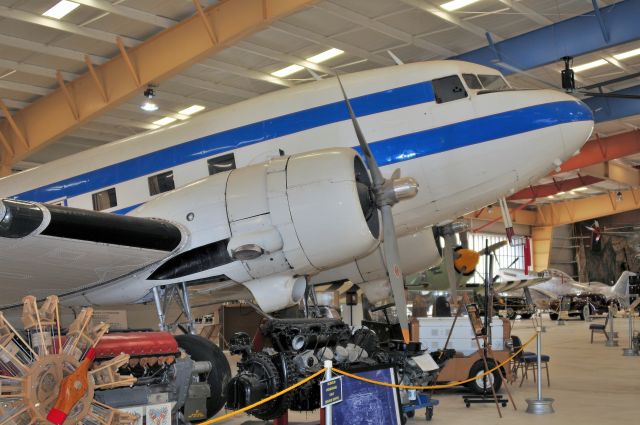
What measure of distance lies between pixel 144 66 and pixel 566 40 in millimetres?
8785

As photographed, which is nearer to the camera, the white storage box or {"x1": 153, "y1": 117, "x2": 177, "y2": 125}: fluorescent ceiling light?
the white storage box

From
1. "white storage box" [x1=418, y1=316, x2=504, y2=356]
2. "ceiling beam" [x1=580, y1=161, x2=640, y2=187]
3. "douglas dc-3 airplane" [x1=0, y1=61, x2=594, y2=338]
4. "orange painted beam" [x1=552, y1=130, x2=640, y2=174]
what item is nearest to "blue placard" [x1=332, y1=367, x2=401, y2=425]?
"douglas dc-3 airplane" [x1=0, y1=61, x2=594, y2=338]

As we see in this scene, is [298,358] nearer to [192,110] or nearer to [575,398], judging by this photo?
[575,398]

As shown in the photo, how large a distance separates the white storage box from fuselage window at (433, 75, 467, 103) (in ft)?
11.7

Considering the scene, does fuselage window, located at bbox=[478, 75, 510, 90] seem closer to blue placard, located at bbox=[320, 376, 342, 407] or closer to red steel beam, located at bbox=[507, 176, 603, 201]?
blue placard, located at bbox=[320, 376, 342, 407]

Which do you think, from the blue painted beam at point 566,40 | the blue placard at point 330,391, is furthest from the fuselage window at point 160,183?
the blue painted beam at point 566,40

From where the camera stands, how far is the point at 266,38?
15617 millimetres

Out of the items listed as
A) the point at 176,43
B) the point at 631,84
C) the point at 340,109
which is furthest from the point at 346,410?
the point at 631,84

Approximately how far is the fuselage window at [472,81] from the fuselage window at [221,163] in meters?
3.29

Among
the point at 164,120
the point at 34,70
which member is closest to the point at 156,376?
the point at 34,70

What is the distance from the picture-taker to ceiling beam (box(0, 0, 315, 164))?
43.3 feet

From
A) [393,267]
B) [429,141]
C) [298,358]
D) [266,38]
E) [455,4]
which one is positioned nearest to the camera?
[298,358]

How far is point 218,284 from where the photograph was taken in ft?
27.6

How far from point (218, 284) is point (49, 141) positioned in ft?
34.4
